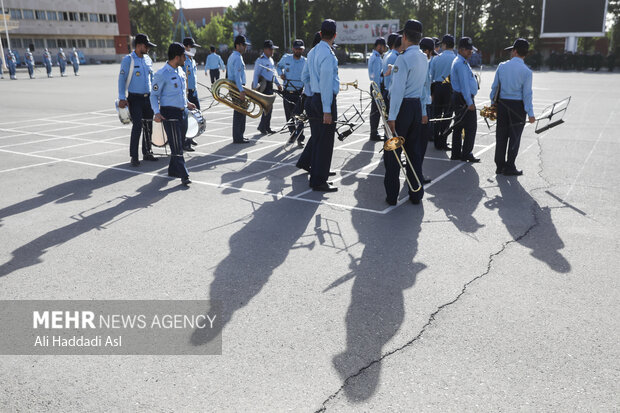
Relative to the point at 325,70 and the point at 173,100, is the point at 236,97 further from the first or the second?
the point at 325,70

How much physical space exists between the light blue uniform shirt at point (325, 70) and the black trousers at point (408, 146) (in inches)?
40.2

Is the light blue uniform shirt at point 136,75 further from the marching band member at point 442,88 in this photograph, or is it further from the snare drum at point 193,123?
the marching band member at point 442,88

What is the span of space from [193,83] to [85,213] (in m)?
6.30

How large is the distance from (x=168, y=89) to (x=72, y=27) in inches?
3279

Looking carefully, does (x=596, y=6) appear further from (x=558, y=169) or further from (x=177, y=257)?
(x=177, y=257)

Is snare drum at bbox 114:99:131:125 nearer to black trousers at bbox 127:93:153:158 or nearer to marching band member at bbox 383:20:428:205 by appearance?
black trousers at bbox 127:93:153:158

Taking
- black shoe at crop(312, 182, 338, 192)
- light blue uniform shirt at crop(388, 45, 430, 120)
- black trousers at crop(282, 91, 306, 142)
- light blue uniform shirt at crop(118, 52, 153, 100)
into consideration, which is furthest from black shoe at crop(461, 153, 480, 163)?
light blue uniform shirt at crop(118, 52, 153, 100)

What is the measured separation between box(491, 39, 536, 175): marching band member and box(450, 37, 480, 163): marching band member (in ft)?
1.75

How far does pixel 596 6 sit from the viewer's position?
Result: 45969 millimetres

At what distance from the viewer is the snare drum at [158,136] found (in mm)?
8991

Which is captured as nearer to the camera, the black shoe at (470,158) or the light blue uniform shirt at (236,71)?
the black shoe at (470,158)

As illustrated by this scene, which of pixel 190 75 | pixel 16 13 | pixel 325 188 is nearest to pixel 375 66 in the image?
pixel 190 75

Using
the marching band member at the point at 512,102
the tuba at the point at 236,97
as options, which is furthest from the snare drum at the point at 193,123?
the marching band member at the point at 512,102

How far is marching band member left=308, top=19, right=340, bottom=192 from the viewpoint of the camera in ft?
23.0
